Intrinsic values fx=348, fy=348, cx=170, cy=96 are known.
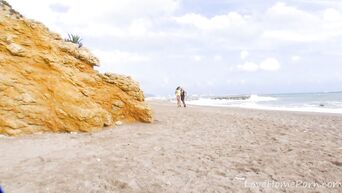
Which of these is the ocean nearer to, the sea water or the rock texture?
the sea water

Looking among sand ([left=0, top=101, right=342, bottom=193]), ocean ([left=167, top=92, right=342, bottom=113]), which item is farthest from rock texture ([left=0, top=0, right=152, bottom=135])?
ocean ([left=167, top=92, right=342, bottom=113])

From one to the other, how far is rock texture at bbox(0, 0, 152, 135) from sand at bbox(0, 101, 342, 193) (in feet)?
2.07

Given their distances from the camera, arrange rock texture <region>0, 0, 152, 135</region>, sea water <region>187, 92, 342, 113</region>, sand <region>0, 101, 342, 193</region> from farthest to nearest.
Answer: sea water <region>187, 92, 342, 113</region>
rock texture <region>0, 0, 152, 135</region>
sand <region>0, 101, 342, 193</region>

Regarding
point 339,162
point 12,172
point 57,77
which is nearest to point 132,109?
point 57,77

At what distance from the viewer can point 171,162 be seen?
25.0ft

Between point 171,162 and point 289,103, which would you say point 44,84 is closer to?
point 171,162

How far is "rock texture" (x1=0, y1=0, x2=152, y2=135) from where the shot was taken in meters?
10.6

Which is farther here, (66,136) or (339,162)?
(66,136)

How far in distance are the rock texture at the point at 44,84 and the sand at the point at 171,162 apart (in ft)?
2.07

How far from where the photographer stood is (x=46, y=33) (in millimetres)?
12352

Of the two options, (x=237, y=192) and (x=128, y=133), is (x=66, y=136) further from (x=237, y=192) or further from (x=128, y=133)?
(x=237, y=192)

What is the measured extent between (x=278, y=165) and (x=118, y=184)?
339cm

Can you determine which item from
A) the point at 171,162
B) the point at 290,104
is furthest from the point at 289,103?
the point at 171,162

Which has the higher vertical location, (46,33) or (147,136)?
(46,33)
